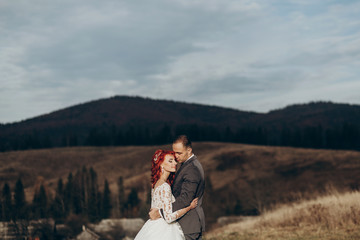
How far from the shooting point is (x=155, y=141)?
151000mm

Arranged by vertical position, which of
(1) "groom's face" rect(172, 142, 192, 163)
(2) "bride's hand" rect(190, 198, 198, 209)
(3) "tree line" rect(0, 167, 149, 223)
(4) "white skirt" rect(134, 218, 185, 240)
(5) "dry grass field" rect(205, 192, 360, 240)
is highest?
(1) "groom's face" rect(172, 142, 192, 163)

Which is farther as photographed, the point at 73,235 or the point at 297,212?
the point at 73,235

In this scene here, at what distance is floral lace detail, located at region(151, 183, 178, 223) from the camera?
6.02 meters

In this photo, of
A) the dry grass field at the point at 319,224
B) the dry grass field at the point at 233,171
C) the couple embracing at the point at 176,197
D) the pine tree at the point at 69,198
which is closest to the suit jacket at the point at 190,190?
the couple embracing at the point at 176,197

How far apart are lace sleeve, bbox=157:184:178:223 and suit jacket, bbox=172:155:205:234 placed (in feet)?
0.28

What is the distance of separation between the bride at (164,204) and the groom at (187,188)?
0.27 feet

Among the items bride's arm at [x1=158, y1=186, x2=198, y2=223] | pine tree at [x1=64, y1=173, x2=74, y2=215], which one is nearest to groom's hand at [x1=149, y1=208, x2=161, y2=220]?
bride's arm at [x1=158, y1=186, x2=198, y2=223]

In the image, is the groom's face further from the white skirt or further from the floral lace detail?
the white skirt

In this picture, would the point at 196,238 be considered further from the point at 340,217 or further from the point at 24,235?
the point at 24,235

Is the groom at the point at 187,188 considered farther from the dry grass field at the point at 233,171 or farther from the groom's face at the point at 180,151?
the dry grass field at the point at 233,171

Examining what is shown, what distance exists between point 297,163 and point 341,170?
11.8 metres

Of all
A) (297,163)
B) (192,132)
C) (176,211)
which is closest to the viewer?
(176,211)

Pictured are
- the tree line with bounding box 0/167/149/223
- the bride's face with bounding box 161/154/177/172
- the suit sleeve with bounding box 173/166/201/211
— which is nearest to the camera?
the suit sleeve with bounding box 173/166/201/211

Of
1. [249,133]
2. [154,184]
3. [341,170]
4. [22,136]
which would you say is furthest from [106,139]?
[154,184]
